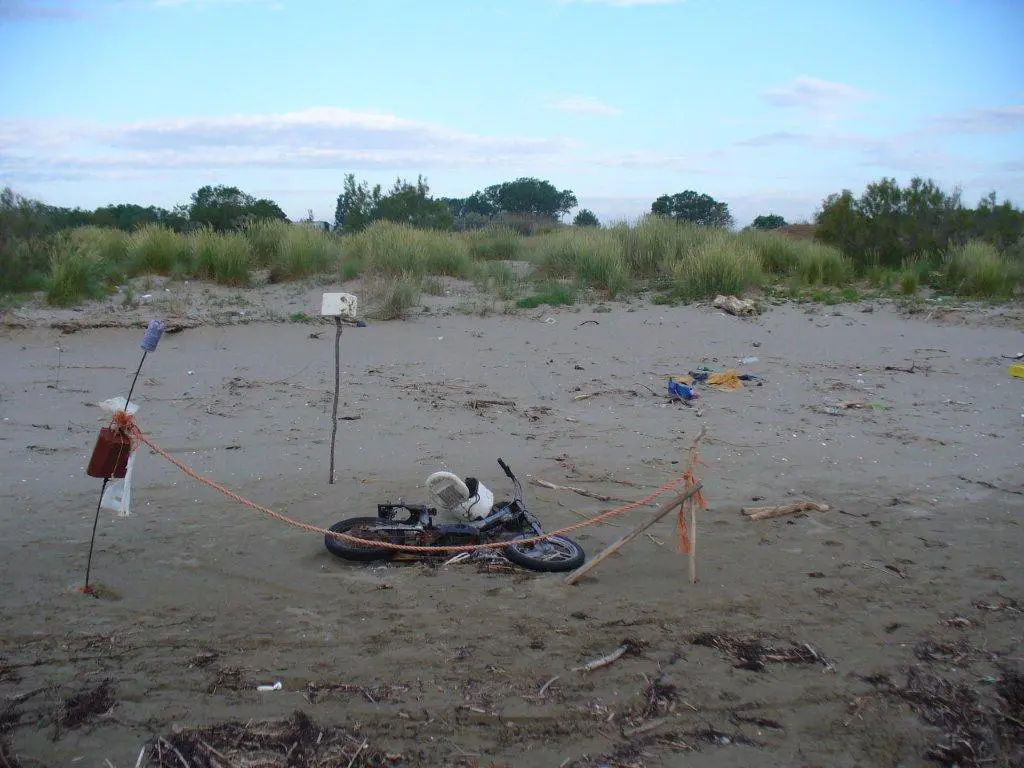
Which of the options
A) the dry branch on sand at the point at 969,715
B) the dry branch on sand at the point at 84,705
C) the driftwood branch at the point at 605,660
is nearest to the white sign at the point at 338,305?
the dry branch on sand at the point at 84,705

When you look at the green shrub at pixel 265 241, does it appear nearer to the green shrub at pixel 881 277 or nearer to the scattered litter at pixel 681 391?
the scattered litter at pixel 681 391

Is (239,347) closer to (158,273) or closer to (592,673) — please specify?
(158,273)

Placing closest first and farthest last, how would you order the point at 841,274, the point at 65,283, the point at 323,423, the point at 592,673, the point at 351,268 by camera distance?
the point at 592,673, the point at 323,423, the point at 65,283, the point at 351,268, the point at 841,274

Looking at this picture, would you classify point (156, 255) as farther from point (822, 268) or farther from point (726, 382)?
point (822, 268)

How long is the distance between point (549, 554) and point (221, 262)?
10828mm

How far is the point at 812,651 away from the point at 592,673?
42.2 inches

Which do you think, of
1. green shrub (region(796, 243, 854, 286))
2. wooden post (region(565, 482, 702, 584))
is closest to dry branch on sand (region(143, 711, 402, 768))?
wooden post (region(565, 482, 702, 584))

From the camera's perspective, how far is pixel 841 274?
15281 millimetres

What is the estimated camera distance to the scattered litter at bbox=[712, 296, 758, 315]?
40.2 ft

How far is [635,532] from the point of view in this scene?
4.42 meters

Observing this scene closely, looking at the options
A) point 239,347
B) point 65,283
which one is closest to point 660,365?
point 239,347

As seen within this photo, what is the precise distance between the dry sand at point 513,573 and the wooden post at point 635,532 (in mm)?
94

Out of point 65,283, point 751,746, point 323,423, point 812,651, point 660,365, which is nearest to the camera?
point 751,746

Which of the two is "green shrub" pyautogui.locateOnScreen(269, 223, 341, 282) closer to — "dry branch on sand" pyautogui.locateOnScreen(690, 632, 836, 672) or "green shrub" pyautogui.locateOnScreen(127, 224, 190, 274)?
"green shrub" pyautogui.locateOnScreen(127, 224, 190, 274)
